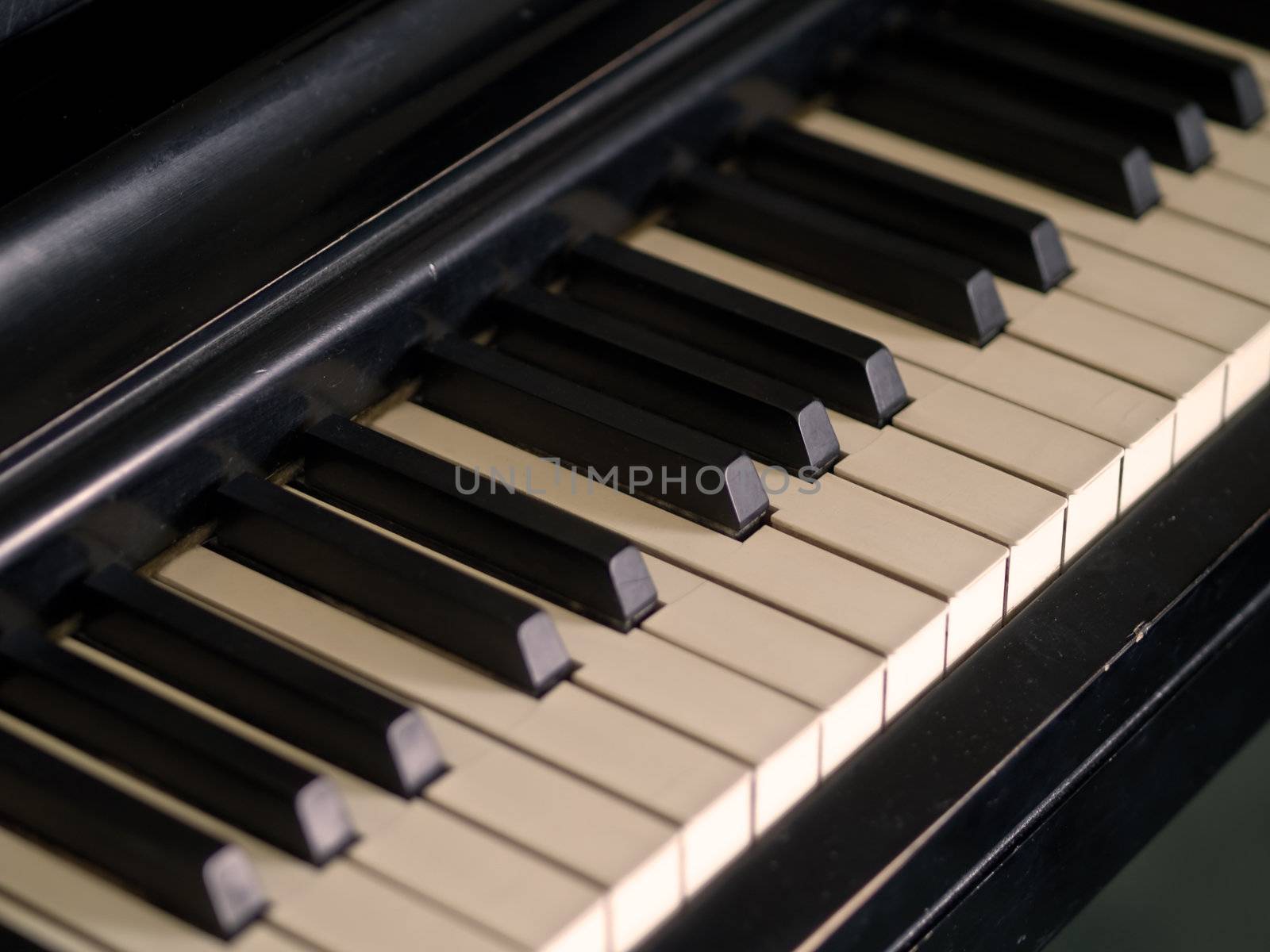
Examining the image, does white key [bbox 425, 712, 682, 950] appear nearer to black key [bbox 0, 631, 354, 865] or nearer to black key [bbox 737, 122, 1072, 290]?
black key [bbox 0, 631, 354, 865]

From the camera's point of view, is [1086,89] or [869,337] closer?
[869,337]

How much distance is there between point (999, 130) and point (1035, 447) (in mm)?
488

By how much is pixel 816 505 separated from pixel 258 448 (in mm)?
405

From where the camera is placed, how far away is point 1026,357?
1520 mm

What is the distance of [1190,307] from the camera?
1570 mm

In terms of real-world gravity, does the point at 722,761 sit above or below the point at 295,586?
below

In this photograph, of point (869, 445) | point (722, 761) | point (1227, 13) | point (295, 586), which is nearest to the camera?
point (722, 761)

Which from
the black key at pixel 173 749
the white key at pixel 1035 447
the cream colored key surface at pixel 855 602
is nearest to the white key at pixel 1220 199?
the white key at pixel 1035 447

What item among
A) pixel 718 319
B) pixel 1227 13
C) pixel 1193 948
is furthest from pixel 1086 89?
pixel 1193 948

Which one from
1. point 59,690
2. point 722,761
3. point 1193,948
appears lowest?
point 1193,948

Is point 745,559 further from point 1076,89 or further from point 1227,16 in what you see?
point 1227,16

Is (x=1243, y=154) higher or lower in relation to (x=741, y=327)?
lower

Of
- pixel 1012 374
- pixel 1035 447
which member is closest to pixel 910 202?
pixel 1012 374

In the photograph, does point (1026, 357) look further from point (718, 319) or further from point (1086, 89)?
point (1086, 89)
